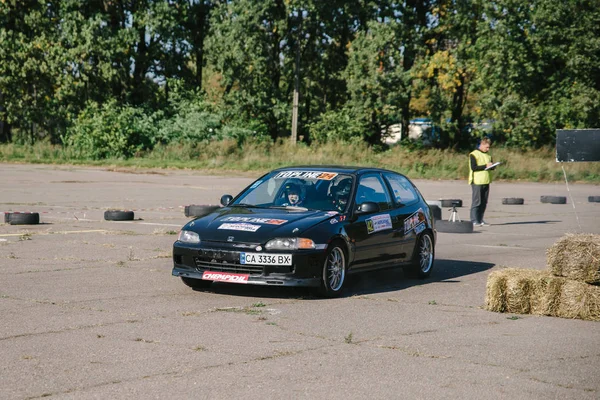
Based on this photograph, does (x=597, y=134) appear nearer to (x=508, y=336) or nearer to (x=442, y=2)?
(x=508, y=336)

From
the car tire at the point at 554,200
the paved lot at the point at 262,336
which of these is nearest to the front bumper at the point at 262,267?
the paved lot at the point at 262,336

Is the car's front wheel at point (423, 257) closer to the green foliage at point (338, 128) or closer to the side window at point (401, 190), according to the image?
the side window at point (401, 190)

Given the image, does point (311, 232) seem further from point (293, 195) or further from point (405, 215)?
point (405, 215)

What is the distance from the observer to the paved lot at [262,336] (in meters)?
6.36

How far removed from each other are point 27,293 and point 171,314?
6.36 ft

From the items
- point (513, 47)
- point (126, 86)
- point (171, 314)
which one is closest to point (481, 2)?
point (513, 47)

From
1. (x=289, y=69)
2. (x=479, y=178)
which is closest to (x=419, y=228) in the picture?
(x=479, y=178)

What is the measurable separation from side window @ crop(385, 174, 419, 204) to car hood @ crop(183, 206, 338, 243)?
5.37 feet

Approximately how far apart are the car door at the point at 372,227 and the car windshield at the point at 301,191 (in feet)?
0.65

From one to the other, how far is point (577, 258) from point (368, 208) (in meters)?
2.78

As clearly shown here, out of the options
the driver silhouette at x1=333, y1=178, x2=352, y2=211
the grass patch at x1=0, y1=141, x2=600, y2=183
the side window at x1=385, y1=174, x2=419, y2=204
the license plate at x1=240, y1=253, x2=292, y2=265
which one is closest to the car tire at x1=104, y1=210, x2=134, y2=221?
the side window at x1=385, y1=174, x2=419, y2=204

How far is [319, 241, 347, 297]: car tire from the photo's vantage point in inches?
407

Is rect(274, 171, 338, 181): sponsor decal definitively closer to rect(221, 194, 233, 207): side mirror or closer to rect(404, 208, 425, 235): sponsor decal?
rect(221, 194, 233, 207): side mirror

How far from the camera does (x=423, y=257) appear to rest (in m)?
12.5
